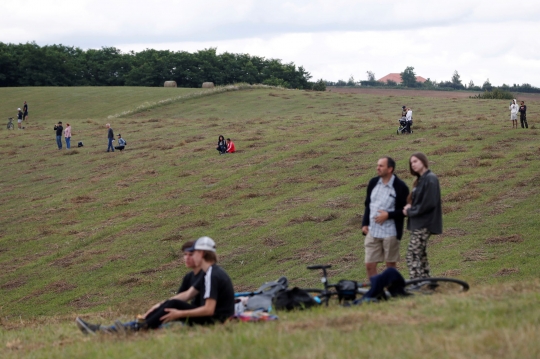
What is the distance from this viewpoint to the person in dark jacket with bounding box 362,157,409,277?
11570 millimetres

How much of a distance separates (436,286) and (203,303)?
3.69 meters

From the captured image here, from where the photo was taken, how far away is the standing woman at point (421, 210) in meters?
11.3

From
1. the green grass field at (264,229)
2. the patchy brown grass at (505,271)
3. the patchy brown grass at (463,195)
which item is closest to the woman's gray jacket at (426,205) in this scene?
the green grass field at (264,229)

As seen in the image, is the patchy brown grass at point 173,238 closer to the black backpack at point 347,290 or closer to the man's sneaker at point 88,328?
the man's sneaker at point 88,328

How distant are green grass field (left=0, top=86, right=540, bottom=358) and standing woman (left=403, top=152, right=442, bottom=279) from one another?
1.13 metres

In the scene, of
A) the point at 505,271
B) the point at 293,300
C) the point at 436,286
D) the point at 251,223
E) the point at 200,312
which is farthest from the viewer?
the point at 251,223

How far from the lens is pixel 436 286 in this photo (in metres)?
11.1

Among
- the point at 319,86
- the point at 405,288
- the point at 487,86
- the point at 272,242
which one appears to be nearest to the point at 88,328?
the point at 405,288

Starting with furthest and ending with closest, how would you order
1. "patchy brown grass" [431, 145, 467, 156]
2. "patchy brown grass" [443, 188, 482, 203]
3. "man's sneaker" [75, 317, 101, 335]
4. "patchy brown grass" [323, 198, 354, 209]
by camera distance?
"patchy brown grass" [431, 145, 467, 156] < "patchy brown grass" [323, 198, 354, 209] < "patchy brown grass" [443, 188, 482, 203] < "man's sneaker" [75, 317, 101, 335]

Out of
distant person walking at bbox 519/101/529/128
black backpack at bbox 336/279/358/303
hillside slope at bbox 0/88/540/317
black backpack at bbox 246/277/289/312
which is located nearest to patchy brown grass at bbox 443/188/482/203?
hillside slope at bbox 0/88/540/317

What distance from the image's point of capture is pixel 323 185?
106ft

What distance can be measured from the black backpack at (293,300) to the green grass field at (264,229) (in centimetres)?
58

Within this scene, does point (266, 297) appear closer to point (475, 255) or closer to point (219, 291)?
point (219, 291)

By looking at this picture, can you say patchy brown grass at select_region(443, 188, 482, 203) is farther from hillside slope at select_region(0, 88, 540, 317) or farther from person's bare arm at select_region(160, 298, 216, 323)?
person's bare arm at select_region(160, 298, 216, 323)
